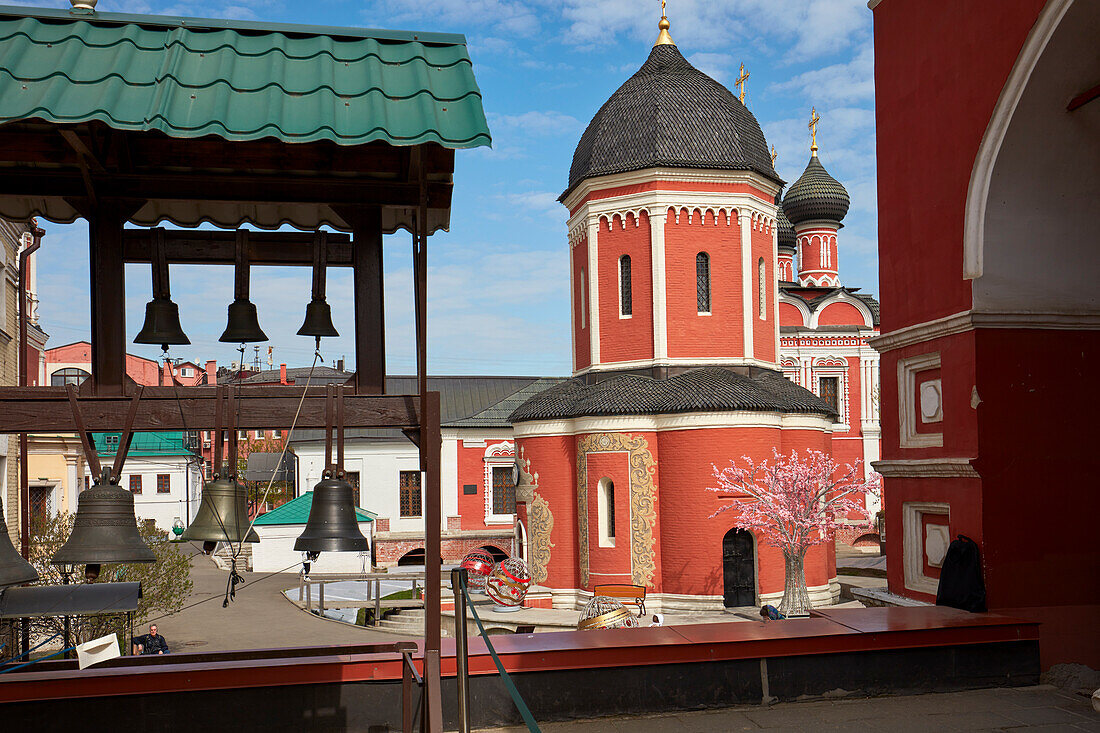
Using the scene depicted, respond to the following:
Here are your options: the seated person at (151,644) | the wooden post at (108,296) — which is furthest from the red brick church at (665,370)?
the wooden post at (108,296)

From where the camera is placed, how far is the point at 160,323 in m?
5.27

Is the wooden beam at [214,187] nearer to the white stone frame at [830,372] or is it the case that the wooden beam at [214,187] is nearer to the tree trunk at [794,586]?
the tree trunk at [794,586]

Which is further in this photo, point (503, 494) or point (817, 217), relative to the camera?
point (817, 217)

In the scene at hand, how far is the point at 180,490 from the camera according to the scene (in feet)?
171

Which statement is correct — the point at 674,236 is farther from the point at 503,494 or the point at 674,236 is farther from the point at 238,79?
the point at 238,79

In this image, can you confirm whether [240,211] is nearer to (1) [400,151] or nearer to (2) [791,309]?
(1) [400,151]

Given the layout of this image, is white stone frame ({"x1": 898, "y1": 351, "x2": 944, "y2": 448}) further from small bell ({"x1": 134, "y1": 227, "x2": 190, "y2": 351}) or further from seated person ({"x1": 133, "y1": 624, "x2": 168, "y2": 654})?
seated person ({"x1": 133, "y1": 624, "x2": 168, "y2": 654})

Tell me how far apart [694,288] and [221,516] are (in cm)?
1881

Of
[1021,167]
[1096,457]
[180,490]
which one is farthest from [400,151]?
[180,490]

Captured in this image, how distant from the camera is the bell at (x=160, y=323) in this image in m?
5.25

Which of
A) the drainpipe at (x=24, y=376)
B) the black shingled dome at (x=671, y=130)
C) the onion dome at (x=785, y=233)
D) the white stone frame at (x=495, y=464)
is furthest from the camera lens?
the onion dome at (x=785, y=233)

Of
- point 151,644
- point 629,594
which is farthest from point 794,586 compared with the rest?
point 151,644

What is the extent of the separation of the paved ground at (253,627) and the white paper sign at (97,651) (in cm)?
1157

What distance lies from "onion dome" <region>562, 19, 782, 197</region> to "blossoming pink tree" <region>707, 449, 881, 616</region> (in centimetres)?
753
